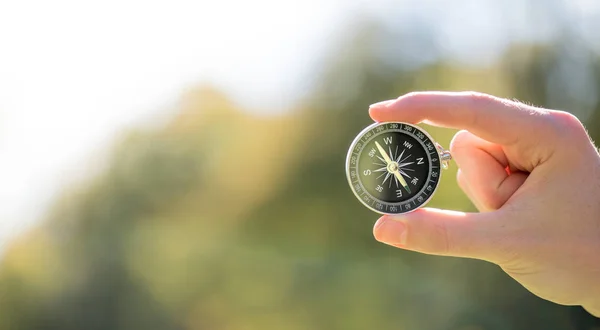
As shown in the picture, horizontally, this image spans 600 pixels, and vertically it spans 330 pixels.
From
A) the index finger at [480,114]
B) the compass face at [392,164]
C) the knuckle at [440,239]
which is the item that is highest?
the index finger at [480,114]

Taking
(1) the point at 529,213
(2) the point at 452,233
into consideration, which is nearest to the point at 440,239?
(2) the point at 452,233

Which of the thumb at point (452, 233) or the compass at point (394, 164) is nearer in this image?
the thumb at point (452, 233)

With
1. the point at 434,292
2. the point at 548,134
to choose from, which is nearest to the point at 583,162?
the point at 548,134

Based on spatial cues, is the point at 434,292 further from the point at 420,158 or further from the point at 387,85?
the point at 420,158

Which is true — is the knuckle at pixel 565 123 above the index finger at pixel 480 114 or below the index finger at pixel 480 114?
below

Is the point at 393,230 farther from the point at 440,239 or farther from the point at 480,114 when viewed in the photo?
the point at 480,114

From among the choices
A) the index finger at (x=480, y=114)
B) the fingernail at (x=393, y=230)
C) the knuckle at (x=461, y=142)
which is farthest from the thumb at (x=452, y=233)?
the knuckle at (x=461, y=142)

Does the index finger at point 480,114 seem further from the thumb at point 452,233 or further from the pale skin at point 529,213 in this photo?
the thumb at point 452,233
